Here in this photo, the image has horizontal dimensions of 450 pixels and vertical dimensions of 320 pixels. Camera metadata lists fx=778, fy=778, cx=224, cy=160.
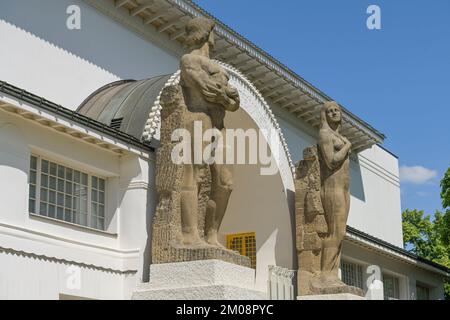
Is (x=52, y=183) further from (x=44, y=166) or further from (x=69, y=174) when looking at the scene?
(x=69, y=174)

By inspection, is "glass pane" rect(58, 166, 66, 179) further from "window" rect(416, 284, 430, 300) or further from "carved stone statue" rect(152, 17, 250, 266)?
"window" rect(416, 284, 430, 300)

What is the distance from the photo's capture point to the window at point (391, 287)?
2367 centimetres

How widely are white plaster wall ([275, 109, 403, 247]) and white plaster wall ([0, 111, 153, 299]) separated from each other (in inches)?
464

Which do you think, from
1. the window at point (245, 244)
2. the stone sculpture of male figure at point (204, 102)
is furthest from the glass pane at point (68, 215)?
the window at point (245, 244)

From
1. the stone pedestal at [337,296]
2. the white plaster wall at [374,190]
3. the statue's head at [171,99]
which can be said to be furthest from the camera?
the white plaster wall at [374,190]

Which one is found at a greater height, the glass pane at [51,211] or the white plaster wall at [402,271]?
the white plaster wall at [402,271]

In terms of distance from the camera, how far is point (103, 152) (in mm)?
13062

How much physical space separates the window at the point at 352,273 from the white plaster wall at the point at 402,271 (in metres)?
0.16

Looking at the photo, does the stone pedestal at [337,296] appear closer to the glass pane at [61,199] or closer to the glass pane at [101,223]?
the glass pane at [101,223]

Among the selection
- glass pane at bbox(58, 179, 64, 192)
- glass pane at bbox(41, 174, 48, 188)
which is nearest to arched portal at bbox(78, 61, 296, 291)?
glass pane at bbox(58, 179, 64, 192)

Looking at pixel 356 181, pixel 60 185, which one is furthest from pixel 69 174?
pixel 356 181
